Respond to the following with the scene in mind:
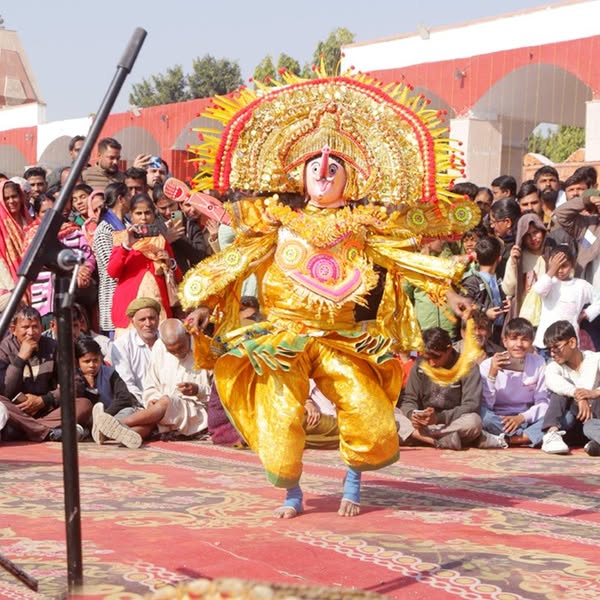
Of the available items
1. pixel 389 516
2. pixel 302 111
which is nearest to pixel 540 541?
pixel 389 516

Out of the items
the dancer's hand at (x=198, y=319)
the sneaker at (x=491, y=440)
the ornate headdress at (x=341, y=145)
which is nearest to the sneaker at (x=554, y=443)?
the sneaker at (x=491, y=440)

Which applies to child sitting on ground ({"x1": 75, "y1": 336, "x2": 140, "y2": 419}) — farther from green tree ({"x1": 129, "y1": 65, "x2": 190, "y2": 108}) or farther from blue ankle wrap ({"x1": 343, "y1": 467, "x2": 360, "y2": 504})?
green tree ({"x1": 129, "y1": 65, "x2": 190, "y2": 108})

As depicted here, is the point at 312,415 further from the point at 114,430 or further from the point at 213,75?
the point at 213,75

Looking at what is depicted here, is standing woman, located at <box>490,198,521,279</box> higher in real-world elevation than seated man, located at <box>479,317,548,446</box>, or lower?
higher

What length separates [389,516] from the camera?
5.17m

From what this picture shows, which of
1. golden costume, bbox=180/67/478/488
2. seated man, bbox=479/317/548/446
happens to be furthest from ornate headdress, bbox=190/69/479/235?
seated man, bbox=479/317/548/446

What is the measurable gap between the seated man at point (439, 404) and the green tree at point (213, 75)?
2168 inches

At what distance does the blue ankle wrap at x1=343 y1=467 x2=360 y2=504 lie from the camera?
5211 millimetres

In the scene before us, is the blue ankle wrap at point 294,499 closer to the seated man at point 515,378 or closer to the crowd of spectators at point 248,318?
the crowd of spectators at point 248,318

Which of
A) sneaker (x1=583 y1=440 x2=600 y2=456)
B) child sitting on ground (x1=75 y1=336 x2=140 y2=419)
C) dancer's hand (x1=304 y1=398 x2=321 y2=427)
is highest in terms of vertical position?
child sitting on ground (x1=75 y1=336 x2=140 y2=419)

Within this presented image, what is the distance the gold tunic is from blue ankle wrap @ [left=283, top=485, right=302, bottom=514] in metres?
0.08

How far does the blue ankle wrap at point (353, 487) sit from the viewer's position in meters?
5.21

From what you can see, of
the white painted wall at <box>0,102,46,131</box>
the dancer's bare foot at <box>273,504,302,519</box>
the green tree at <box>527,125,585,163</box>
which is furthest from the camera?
the green tree at <box>527,125,585,163</box>

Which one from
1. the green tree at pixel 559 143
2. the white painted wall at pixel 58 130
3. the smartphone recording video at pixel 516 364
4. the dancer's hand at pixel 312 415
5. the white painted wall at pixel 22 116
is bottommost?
the dancer's hand at pixel 312 415
